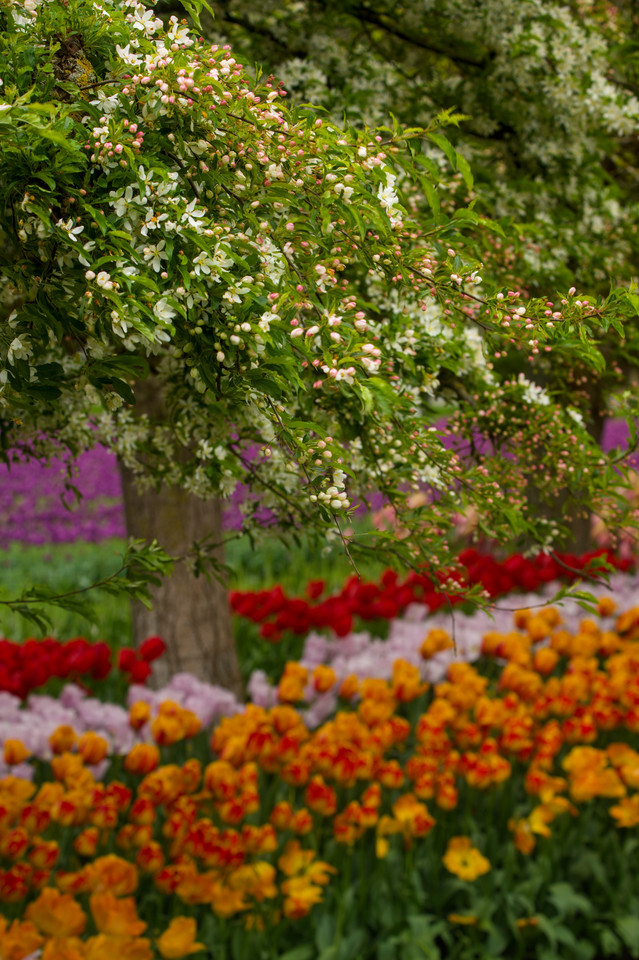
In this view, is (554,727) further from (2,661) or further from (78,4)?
(78,4)

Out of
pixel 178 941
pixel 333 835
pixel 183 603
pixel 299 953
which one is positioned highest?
pixel 183 603

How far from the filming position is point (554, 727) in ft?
12.5

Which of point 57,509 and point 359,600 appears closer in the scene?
point 359,600

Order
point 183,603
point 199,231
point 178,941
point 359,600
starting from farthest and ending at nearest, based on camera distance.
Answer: point 359,600, point 183,603, point 178,941, point 199,231

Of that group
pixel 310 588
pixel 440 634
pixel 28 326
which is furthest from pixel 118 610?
pixel 28 326

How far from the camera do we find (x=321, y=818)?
3.48 metres

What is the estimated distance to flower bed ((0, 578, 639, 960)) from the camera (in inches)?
111

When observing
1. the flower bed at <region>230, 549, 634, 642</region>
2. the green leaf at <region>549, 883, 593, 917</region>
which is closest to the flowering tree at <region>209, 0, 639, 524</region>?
the flower bed at <region>230, 549, 634, 642</region>

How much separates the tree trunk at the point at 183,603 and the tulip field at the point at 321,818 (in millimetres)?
419

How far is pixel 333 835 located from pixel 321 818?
0.71ft

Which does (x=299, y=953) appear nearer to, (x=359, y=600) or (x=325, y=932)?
(x=325, y=932)

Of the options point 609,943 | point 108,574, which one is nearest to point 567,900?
point 609,943

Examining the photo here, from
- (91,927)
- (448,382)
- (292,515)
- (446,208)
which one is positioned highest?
(446,208)

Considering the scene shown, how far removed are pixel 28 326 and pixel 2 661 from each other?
2.94m
